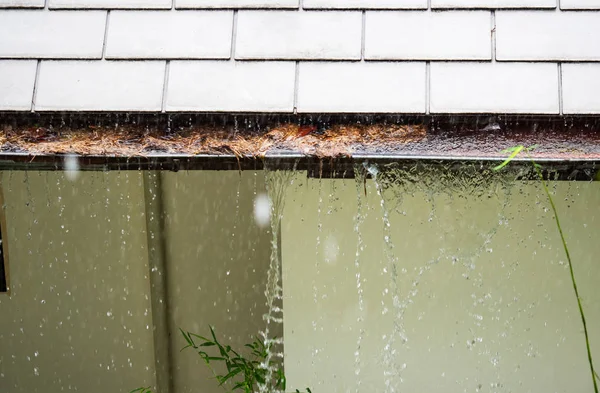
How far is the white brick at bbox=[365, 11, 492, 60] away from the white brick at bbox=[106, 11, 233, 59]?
0.60 meters

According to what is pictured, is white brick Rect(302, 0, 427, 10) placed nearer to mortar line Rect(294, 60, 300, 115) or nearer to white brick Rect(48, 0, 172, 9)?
mortar line Rect(294, 60, 300, 115)

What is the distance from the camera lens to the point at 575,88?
2.63 m

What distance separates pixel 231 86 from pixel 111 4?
634mm

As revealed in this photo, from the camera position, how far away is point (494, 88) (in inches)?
105

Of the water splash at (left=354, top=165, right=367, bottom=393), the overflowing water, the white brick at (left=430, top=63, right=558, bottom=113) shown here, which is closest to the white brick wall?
the white brick at (left=430, top=63, right=558, bottom=113)

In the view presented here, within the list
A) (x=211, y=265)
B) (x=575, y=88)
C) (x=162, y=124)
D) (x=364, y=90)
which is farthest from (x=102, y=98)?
(x=211, y=265)

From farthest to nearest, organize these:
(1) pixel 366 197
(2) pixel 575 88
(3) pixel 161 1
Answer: (1) pixel 366 197
(3) pixel 161 1
(2) pixel 575 88

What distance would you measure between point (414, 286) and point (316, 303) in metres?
0.50

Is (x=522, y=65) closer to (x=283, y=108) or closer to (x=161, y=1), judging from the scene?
(x=283, y=108)

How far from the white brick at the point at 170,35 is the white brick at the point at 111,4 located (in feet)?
0.10

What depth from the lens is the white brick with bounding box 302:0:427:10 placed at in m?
2.78

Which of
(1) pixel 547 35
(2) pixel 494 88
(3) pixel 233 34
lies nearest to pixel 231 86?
(3) pixel 233 34

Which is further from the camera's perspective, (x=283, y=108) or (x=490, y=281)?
(x=490, y=281)

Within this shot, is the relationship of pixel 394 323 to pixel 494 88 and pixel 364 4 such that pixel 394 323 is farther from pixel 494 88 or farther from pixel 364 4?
pixel 364 4
